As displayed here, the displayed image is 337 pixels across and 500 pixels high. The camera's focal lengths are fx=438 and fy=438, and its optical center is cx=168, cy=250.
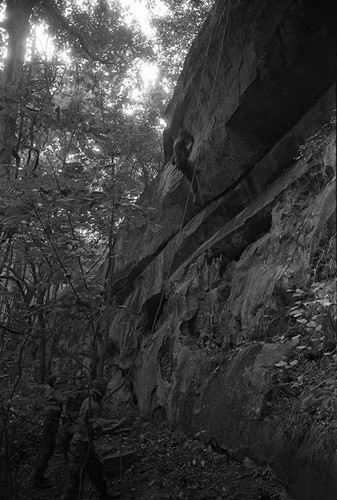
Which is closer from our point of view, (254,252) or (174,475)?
(174,475)

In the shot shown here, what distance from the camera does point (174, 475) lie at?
5434mm

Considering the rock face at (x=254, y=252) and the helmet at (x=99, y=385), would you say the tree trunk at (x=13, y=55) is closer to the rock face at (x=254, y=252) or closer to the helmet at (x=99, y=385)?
the rock face at (x=254, y=252)

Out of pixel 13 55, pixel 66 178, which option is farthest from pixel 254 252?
pixel 13 55

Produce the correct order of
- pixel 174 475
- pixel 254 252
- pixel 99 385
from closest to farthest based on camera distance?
pixel 99 385 < pixel 174 475 < pixel 254 252

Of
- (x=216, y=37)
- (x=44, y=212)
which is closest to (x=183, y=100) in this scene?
(x=216, y=37)

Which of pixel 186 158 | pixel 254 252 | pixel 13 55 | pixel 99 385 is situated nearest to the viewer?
pixel 99 385


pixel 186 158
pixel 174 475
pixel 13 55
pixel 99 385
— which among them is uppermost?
pixel 13 55

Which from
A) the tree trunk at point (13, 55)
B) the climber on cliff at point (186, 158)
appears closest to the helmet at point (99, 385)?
the tree trunk at point (13, 55)

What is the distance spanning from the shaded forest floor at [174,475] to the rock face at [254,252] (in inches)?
8.1

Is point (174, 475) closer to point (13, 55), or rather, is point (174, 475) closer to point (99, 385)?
point (99, 385)

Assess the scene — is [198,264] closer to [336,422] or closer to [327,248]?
[327,248]

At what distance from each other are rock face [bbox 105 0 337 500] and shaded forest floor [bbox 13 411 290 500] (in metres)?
0.21

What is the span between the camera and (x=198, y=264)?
8.48 m

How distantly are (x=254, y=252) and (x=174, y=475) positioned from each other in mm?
3370
